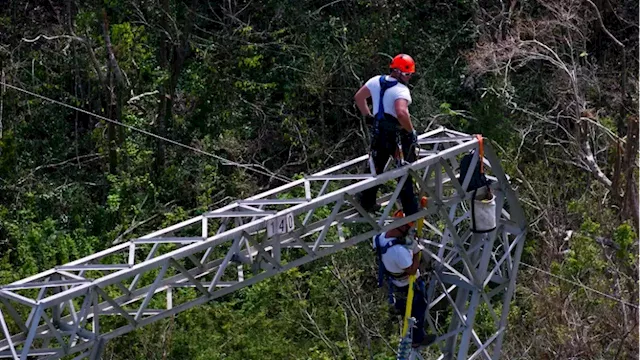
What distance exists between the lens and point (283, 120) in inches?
979

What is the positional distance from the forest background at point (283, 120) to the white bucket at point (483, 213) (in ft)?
24.2

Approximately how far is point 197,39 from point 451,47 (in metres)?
5.31

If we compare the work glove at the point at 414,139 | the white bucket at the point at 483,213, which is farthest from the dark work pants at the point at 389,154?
the white bucket at the point at 483,213

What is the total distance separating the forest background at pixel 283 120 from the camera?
20734mm

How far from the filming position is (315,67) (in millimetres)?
24375

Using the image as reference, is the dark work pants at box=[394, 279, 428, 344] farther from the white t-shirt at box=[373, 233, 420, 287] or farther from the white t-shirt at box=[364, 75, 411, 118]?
the white t-shirt at box=[364, 75, 411, 118]

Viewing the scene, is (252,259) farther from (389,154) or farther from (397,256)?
(389,154)

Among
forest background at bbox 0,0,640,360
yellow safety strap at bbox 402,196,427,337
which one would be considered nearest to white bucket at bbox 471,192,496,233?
yellow safety strap at bbox 402,196,427,337

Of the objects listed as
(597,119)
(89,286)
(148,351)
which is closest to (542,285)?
(597,119)

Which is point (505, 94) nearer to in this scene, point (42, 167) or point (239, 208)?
point (42, 167)

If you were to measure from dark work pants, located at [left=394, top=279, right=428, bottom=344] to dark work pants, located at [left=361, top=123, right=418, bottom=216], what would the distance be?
→ 2.64 feet

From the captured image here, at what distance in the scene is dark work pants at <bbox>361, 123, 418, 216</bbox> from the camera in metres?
11.8

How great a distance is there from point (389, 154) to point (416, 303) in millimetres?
1651

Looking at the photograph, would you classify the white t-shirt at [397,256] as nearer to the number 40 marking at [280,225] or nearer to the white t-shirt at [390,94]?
the number 40 marking at [280,225]
